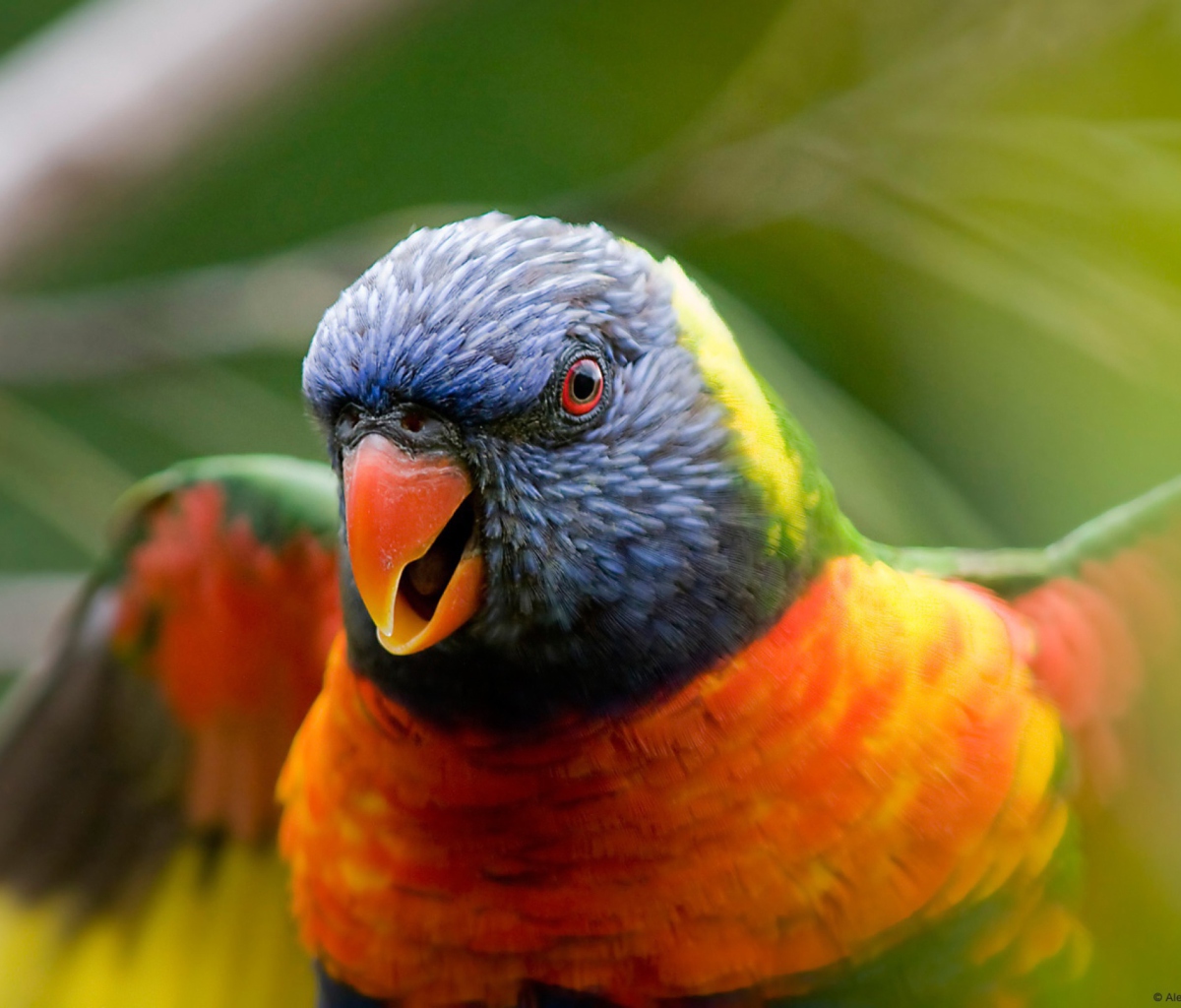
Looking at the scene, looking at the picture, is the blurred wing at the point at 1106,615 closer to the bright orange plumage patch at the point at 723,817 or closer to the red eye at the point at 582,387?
the bright orange plumage patch at the point at 723,817

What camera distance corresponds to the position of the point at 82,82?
2.12 m

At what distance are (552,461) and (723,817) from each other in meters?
0.45

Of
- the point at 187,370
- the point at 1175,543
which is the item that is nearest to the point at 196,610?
the point at 187,370

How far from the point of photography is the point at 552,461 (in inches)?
48.5

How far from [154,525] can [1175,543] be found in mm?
1571

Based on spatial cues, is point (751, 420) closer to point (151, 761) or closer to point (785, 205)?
point (785, 205)

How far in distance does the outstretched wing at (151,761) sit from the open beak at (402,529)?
787 mm

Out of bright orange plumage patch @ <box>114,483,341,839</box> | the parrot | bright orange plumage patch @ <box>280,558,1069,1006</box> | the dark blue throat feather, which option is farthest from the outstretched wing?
the dark blue throat feather


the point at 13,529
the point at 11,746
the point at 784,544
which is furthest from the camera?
the point at 13,529

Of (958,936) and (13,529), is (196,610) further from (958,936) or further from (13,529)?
(13,529)

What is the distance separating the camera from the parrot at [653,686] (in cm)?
123

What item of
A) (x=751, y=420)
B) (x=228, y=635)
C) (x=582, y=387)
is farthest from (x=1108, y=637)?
(x=228, y=635)

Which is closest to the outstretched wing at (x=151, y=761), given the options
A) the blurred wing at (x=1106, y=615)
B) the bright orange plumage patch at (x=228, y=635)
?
the bright orange plumage patch at (x=228, y=635)

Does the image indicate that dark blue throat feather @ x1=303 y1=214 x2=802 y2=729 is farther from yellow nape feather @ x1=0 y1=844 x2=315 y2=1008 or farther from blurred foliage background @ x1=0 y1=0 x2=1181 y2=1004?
yellow nape feather @ x1=0 y1=844 x2=315 y2=1008
